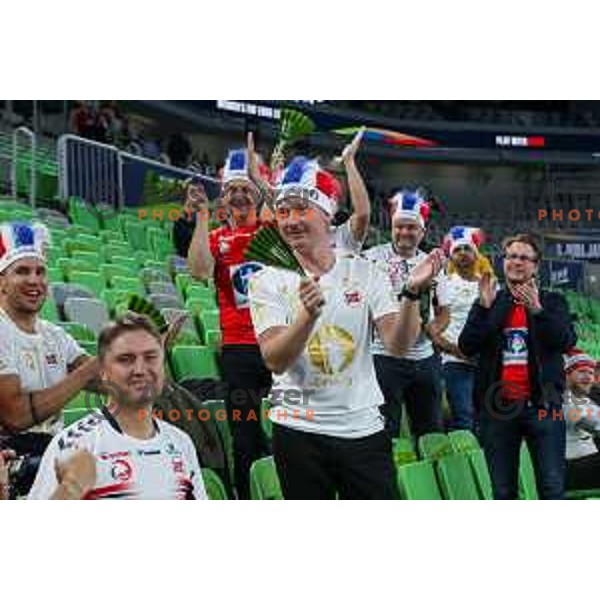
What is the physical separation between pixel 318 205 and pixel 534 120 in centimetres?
104

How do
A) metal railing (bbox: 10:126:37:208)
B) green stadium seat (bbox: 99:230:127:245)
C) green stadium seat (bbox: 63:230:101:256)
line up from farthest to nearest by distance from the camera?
1. green stadium seat (bbox: 99:230:127:245)
2. metal railing (bbox: 10:126:37:208)
3. green stadium seat (bbox: 63:230:101:256)

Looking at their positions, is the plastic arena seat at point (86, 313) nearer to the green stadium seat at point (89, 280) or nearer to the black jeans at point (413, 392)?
the green stadium seat at point (89, 280)

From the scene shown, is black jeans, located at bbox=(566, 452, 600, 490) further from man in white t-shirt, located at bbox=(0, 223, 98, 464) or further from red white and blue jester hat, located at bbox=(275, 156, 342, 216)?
man in white t-shirt, located at bbox=(0, 223, 98, 464)

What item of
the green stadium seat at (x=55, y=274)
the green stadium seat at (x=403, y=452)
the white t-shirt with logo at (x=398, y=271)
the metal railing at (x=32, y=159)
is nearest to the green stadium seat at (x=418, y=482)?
the green stadium seat at (x=403, y=452)

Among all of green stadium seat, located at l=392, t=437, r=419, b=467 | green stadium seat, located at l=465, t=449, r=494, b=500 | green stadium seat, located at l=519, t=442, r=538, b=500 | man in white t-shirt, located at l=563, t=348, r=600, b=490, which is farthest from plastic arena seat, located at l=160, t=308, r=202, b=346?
man in white t-shirt, located at l=563, t=348, r=600, b=490

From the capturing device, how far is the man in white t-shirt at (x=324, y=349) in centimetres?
473

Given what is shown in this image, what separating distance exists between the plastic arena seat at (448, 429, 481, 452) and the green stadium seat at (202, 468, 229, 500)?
0.93 metres

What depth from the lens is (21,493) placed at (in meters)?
4.87

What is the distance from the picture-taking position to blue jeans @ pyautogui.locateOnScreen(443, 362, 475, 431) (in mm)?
5371

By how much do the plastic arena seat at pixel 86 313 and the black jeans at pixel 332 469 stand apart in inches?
35.0

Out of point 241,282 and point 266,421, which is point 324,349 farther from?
point 241,282

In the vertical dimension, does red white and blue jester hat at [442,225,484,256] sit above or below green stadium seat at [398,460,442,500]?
above

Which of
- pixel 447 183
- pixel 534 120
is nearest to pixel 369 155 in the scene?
pixel 447 183

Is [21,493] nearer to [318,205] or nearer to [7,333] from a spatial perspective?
[7,333]
